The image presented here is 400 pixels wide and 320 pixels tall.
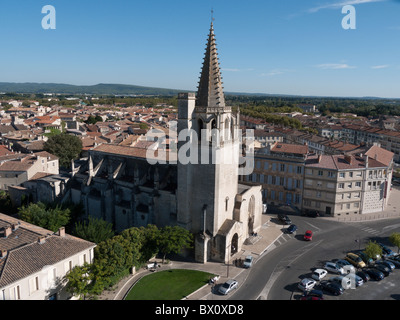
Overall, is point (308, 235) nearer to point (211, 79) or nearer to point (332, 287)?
point (332, 287)

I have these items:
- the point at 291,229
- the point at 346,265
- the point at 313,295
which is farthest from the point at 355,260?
the point at 291,229

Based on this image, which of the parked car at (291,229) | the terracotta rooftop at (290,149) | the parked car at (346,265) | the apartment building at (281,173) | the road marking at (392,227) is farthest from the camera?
the terracotta rooftop at (290,149)

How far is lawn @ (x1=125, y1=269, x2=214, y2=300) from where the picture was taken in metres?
33.5

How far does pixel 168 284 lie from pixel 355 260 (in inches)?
964

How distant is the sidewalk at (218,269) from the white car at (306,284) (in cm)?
638

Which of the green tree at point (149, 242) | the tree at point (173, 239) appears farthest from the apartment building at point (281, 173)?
the green tree at point (149, 242)

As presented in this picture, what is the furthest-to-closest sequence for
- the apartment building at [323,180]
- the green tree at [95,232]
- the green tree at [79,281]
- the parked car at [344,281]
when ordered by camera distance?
the apartment building at [323,180] < the green tree at [95,232] < the parked car at [344,281] < the green tree at [79,281]

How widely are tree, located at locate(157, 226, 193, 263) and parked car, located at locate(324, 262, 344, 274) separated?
17.7 meters

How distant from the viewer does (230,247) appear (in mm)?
41312

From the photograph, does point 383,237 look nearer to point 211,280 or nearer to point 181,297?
point 211,280

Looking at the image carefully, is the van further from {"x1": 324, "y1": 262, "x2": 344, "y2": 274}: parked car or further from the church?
the church

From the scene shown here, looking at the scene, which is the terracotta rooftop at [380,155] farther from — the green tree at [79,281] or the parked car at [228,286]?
the green tree at [79,281]

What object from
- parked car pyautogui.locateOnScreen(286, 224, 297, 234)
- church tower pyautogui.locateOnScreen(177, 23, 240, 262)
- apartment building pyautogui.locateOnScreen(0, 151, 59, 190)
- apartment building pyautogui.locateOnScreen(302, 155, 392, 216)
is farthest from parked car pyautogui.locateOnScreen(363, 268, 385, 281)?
apartment building pyautogui.locateOnScreen(0, 151, 59, 190)

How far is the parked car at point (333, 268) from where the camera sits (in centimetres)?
3900
